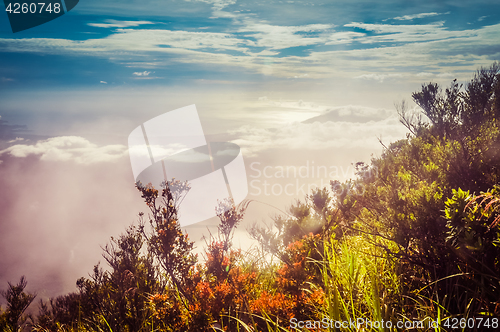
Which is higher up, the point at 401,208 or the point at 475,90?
the point at 475,90

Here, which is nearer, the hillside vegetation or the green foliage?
the hillside vegetation

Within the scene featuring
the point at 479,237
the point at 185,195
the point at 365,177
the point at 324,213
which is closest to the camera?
the point at 479,237

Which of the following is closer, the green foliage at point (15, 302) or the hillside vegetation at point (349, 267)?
the hillside vegetation at point (349, 267)

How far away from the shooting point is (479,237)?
2740mm

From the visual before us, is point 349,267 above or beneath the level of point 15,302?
above

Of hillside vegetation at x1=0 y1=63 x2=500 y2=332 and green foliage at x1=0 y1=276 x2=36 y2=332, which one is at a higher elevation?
hillside vegetation at x1=0 y1=63 x2=500 y2=332

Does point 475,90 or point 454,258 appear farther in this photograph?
point 475,90

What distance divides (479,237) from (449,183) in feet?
10.7

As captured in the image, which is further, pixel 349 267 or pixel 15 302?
pixel 15 302

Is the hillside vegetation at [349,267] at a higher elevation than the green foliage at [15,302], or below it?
higher

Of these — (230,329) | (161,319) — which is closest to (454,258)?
(230,329)

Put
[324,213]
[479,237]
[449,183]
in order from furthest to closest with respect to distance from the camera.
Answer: [324,213]
[449,183]
[479,237]

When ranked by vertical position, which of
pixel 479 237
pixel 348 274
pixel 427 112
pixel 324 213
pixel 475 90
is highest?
pixel 475 90

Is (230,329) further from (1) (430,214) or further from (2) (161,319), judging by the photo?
(1) (430,214)
